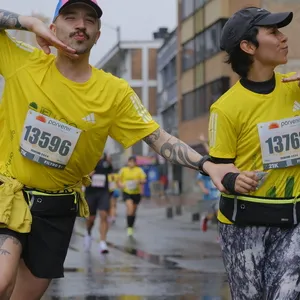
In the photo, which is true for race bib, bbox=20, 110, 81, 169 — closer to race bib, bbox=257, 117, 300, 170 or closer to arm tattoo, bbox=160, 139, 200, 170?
arm tattoo, bbox=160, 139, 200, 170

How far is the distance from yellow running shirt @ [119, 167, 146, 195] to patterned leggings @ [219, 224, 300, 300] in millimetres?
13770

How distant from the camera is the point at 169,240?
16484 millimetres

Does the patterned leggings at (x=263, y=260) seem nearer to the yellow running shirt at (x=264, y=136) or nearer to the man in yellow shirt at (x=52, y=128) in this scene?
the yellow running shirt at (x=264, y=136)

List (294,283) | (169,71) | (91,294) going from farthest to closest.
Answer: (169,71) < (91,294) < (294,283)

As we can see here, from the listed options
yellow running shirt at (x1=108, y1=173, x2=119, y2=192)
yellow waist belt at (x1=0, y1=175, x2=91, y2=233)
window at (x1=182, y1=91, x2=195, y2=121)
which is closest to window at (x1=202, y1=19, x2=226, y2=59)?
window at (x1=182, y1=91, x2=195, y2=121)

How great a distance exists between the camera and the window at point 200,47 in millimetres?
43403

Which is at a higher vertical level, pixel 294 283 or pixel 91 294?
pixel 294 283

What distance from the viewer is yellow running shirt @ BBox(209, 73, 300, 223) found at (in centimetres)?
461

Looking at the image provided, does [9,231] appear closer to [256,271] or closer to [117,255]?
[256,271]

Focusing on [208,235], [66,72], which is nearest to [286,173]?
[66,72]

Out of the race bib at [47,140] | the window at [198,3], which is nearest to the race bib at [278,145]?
the race bib at [47,140]

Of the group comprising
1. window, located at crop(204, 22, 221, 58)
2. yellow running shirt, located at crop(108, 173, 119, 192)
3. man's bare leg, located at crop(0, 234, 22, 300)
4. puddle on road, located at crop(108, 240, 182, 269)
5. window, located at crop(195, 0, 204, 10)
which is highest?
window, located at crop(195, 0, 204, 10)

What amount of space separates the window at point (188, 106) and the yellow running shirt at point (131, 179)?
27776 millimetres

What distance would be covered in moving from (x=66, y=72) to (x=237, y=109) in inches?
40.6
